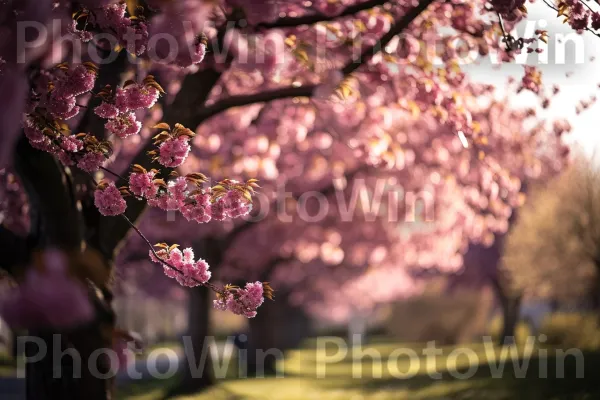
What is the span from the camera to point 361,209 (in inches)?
908

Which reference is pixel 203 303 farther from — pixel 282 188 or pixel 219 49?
pixel 219 49

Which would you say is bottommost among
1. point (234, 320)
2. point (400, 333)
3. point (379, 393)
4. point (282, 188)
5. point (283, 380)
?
point (234, 320)

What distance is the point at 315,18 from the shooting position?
834 cm

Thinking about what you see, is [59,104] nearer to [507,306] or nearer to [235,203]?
[235,203]

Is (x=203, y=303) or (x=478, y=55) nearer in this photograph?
(x=478, y=55)

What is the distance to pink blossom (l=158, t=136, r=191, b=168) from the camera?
6.24m

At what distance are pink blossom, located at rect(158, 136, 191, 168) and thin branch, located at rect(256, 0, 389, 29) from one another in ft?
8.55

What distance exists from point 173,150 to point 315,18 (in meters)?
2.91

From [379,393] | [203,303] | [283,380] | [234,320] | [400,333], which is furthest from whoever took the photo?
[234,320]

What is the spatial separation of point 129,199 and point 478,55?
474 centimetres

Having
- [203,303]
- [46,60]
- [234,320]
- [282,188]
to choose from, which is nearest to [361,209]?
[282,188]

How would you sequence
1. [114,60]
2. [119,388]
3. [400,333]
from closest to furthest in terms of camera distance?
[114,60] < [119,388] < [400,333]

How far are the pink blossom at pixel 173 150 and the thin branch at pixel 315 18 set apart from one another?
8.55 feet

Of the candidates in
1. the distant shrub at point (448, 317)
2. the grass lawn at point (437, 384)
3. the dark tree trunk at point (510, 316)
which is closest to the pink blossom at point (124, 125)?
the grass lawn at point (437, 384)
